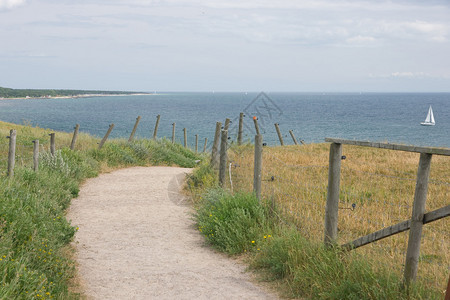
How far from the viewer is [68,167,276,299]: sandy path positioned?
18.7 feet

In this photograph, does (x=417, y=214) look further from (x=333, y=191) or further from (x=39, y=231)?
(x=39, y=231)

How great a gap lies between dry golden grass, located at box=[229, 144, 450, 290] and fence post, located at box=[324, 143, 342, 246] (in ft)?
1.31

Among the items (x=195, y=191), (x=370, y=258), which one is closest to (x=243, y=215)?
(x=370, y=258)

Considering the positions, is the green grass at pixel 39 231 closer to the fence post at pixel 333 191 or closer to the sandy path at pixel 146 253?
the sandy path at pixel 146 253

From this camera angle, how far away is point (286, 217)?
7504mm

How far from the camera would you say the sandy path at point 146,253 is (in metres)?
5.69

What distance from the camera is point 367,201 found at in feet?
21.7

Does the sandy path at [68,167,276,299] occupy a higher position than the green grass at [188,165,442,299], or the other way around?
the green grass at [188,165,442,299]

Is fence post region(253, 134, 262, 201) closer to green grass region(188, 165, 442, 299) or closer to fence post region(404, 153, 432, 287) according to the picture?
green grass region(188, 165, 442, 299)

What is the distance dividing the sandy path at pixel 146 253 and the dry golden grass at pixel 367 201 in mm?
1492

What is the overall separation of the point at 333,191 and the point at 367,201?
1373 millimetres

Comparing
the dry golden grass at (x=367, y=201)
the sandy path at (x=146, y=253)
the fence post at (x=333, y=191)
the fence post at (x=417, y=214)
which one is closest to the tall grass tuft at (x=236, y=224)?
the sandy path at (x=146, y=253)

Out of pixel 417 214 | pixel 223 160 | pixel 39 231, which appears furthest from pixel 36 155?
pixel 417 214

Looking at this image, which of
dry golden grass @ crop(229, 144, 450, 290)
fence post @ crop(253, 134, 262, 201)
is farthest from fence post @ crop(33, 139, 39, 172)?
fence post @ crop(253, 134, 262, 201)
